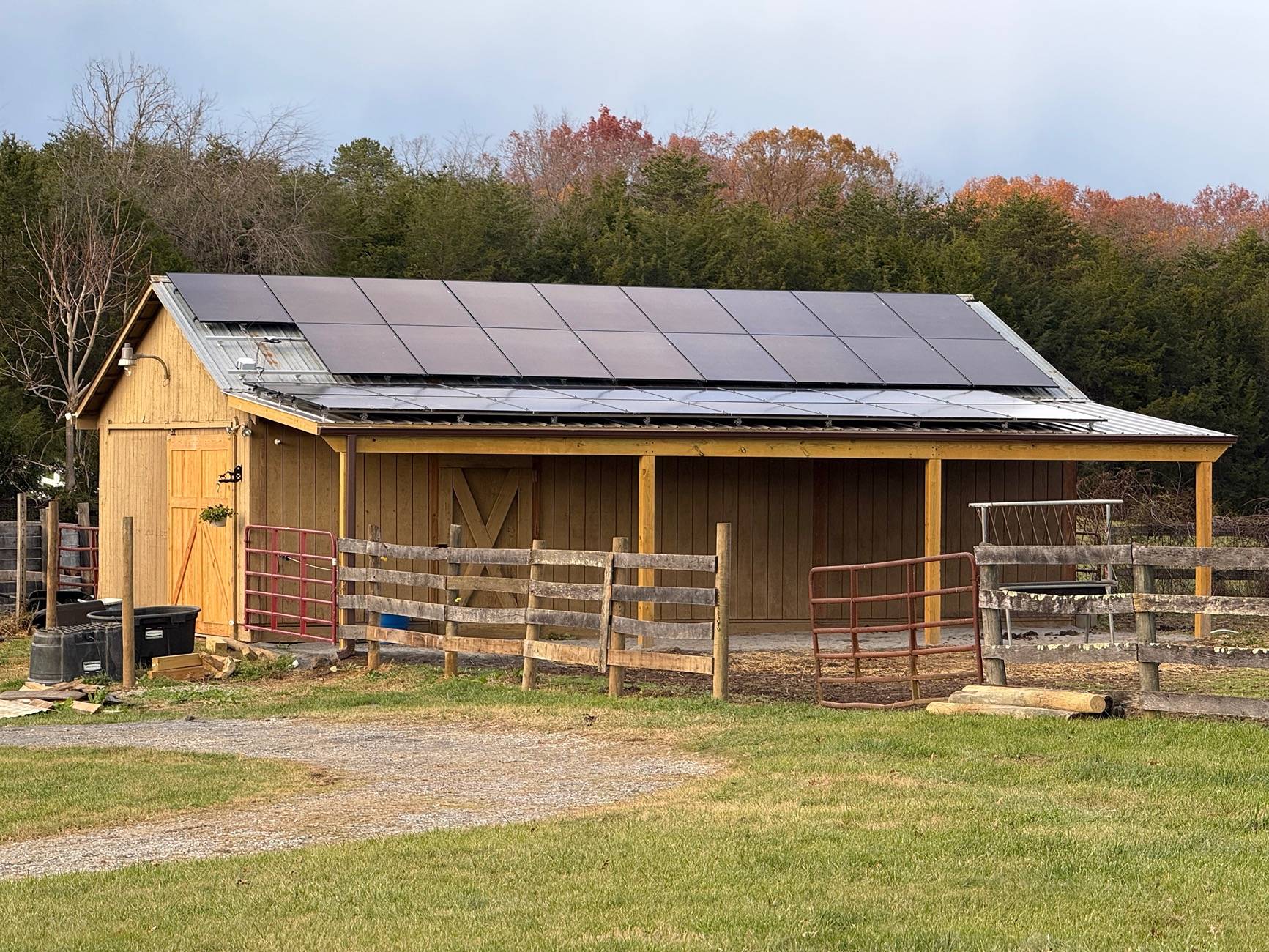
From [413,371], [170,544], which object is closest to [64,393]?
[170,544]

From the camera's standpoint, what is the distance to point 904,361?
21.0m

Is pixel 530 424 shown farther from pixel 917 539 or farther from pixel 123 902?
pixel 123 902

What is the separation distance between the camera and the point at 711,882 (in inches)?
263

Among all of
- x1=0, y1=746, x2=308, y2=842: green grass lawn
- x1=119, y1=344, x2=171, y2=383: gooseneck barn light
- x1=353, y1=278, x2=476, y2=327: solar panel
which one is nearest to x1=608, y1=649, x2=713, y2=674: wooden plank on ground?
x1=0, y1=746, x2=308, y2=842: green grass lawn

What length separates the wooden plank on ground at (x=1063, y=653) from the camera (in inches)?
428

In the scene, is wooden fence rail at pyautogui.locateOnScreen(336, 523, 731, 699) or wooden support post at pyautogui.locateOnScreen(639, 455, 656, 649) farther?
wooden support post at pyautogui.locateOnScreen(639, 455, 656, 649)

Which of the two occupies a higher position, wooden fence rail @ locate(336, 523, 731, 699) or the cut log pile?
wooden fence rail @ locate(336, 523, 731, 699)

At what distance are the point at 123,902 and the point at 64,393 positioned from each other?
95.9 ft

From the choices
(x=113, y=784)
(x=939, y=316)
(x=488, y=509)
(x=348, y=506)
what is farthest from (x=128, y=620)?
(x=939, y=316)

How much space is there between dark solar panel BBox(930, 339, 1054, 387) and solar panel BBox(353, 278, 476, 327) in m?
6.26

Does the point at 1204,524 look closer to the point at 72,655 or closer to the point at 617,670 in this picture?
the point at 617,670

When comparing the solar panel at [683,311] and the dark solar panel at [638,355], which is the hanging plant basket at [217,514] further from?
the solar panel at [683,311]

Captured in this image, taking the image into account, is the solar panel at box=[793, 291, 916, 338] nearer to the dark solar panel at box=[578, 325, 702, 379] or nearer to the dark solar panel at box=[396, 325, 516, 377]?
the dark solar panel at box=[578, 325, 702, 379]

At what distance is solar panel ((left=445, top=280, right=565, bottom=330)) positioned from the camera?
67.4 ft
